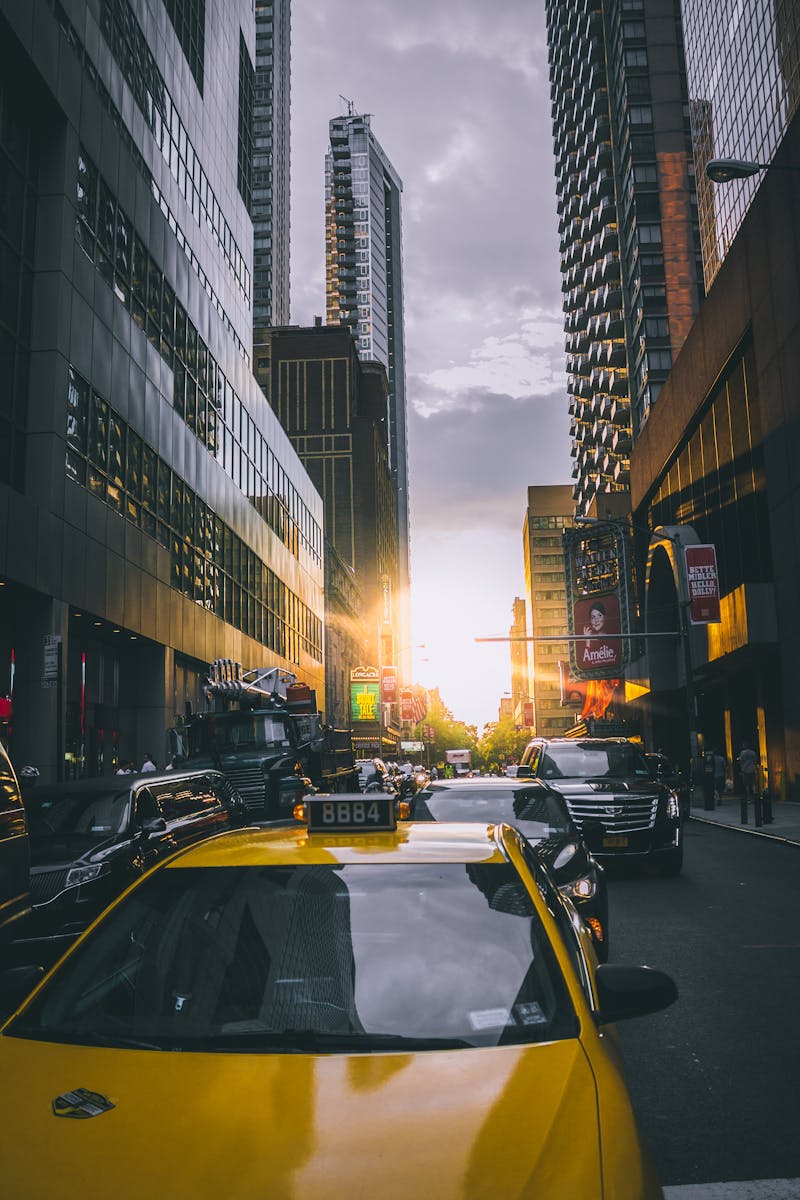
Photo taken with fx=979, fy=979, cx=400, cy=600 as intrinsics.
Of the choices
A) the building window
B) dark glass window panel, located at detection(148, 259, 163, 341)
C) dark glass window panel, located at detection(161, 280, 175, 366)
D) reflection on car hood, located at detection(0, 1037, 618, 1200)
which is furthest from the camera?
the building window

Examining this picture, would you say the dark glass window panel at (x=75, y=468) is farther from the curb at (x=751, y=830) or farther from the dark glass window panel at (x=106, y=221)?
the curb at (x=751, y=830)

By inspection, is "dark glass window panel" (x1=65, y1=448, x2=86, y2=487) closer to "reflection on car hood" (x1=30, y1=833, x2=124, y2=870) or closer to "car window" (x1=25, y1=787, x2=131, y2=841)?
"car window" (x1=25, y1=787, x2=131, y2=841)

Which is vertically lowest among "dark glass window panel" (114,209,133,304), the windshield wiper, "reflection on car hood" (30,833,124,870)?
"reflection on car hood" (30,833,124,870)

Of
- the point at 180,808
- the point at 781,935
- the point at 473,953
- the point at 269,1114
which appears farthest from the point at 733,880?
the point at 269,1114

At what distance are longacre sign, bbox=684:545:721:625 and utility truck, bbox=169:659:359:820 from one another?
1850 cm

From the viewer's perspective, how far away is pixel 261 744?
22.9 metres

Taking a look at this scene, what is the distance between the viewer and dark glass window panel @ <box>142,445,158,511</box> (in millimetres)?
30120

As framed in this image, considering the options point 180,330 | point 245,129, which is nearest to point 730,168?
point 180,330

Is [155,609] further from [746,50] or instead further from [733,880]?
[746,50]

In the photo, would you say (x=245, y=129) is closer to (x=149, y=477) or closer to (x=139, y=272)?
(x=139, y=272)

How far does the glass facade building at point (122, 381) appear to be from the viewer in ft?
73.9

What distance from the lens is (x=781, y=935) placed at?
371 inches

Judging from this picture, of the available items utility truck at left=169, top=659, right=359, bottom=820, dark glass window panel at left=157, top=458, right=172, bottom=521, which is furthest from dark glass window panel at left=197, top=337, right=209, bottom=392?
utility truck at left=169, top=659, right=359, bottom=820

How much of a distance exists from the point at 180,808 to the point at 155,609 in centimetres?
1983
